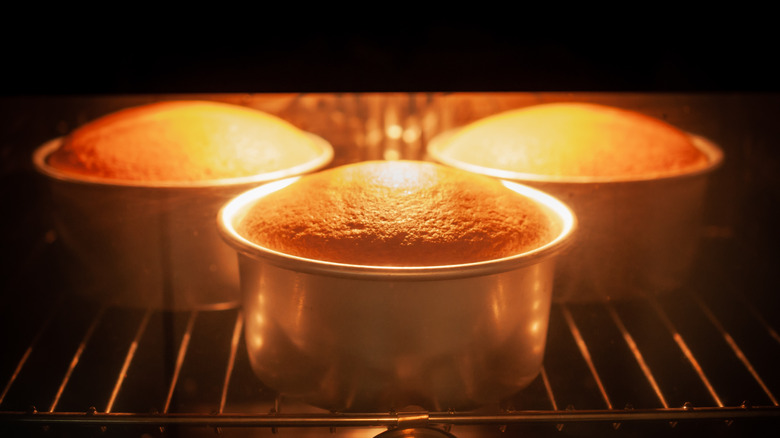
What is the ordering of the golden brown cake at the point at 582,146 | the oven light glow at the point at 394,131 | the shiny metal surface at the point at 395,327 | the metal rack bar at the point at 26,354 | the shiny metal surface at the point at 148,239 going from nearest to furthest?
1. the shiny metal surface at the point at 395,327
2. the metal rack bar at the point at 26,354
3. the shiny metal surface at the point at 148,239
4. the golden brown cake at the point at 582,146
5. the oven light glow at the point at 394,131

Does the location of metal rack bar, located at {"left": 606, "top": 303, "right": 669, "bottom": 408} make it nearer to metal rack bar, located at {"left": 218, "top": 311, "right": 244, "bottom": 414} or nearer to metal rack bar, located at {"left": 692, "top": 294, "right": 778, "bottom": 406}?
metal rack bar, located at {"left": 692, "top": 294, "right": 778, "bottom": 406}

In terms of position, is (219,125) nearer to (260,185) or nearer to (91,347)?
Result: (260,185)

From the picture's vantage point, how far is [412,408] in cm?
80

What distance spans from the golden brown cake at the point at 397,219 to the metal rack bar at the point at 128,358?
0.24 meters

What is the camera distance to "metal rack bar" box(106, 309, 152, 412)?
2.79ft

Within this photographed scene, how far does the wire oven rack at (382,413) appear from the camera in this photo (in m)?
0.73

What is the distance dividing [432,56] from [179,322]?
614mm

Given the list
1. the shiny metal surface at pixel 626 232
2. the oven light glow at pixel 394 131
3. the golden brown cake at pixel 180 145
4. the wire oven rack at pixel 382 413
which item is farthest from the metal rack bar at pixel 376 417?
the oven light glow at pixel 394 131

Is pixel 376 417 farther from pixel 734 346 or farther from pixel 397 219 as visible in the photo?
pixel 734 346

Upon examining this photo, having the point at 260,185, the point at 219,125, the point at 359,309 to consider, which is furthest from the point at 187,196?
the point at 359,309

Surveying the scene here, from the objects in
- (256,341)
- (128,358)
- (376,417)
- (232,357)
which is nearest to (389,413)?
(376,417)

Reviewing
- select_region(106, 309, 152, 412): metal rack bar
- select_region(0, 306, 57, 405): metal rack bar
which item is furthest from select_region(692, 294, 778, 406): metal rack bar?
select_region(0, 306, 57, 405): metal rack bar

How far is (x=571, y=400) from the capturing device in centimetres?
85

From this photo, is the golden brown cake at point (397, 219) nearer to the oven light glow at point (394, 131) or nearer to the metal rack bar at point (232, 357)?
the metal rack bar at point (232, 357)
